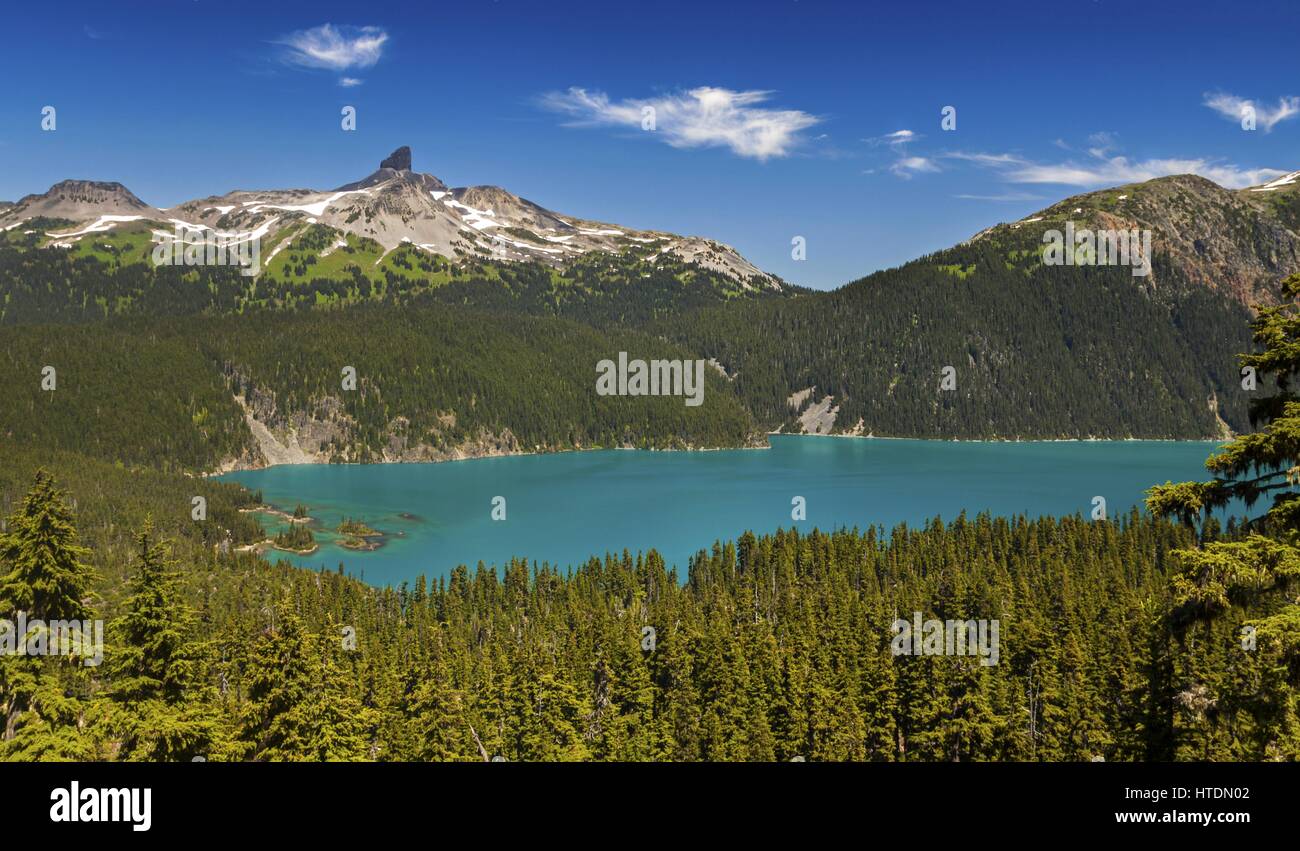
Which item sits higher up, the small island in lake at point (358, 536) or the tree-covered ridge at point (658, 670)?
the tree-covered ridge at point (658, 670)

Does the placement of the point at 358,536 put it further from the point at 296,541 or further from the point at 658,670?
the point at 658,670

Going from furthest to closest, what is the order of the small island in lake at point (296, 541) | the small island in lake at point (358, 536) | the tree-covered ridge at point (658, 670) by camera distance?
the small island in lake at point (358, 536), the small island in lake at point (296, 541), the tree-covered ridge at point (658, 670)

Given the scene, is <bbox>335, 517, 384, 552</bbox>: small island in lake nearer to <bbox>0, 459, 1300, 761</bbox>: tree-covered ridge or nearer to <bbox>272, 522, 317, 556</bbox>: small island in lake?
<bbox>272, 522, 317, 556</bbox>: small island in lake

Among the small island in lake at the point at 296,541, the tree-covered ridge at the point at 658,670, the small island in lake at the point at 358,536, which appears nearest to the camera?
the tree-covered ridge at the point at 658,670

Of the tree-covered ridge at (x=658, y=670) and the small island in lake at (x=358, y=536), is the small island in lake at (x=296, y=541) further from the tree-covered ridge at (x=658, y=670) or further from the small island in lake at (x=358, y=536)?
the tree-covered ridge at (x=658, y=670)

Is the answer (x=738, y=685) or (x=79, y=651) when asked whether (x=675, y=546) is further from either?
(x=79, y=651)

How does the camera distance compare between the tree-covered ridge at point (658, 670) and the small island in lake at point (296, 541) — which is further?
the small island in lake at point (296, 541)

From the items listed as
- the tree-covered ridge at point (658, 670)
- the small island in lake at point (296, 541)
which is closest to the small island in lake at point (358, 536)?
the small island in lake at point (296, 541)

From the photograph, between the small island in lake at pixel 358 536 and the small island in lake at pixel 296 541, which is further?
the small island in lake at pixel 358 536

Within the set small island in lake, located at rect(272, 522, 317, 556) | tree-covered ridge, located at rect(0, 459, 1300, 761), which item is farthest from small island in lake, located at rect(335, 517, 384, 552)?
tree-covered ridge, located at rect(0, 459, 1300, 761)
